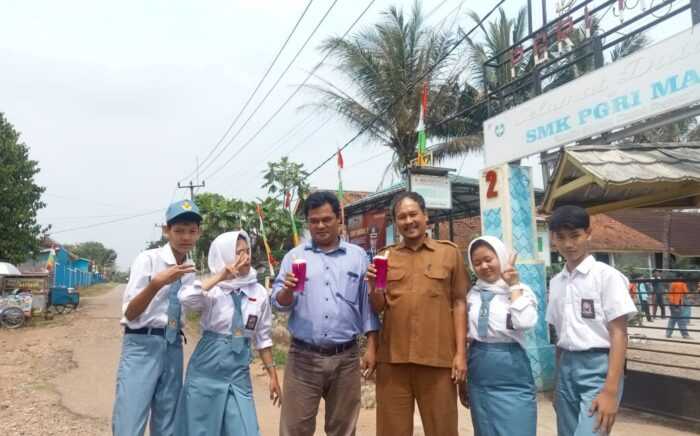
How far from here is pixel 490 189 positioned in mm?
6449

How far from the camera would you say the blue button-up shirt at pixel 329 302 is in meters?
2.90

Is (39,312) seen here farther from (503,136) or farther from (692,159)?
(692,159)

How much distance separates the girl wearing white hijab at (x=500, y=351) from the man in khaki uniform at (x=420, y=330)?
96mm

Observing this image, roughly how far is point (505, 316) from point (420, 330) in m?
0.44

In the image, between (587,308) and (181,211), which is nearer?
(587,308)

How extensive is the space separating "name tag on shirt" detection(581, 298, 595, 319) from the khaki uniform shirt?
1.95 ft

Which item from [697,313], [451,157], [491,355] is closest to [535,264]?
[491,355]

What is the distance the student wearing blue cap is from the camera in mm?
2588

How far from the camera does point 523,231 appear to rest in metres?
6.21

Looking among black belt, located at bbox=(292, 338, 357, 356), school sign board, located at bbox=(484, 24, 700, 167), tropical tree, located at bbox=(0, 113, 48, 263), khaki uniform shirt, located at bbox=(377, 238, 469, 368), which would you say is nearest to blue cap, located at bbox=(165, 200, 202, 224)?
black belt, located at bbox=(292, 338, 357, 356)

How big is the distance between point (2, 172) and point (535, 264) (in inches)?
638

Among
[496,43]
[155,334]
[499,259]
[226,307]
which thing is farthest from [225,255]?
[496,43]

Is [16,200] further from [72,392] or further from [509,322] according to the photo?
[509,322]

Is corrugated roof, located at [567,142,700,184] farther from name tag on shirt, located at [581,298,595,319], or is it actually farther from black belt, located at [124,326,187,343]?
black belt, located at [124,326,187,343]
